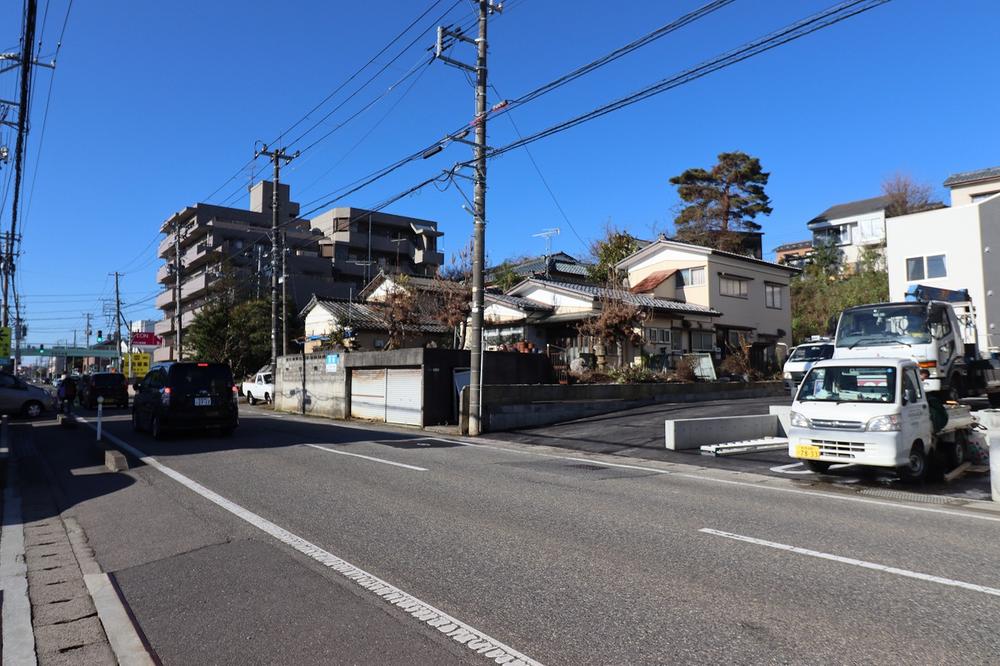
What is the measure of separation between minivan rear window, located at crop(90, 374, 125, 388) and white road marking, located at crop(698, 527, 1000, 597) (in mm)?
33940

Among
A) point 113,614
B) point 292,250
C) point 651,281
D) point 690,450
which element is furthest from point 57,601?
point 292,250

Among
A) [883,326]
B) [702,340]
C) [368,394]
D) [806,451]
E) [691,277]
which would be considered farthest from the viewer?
[691,277]

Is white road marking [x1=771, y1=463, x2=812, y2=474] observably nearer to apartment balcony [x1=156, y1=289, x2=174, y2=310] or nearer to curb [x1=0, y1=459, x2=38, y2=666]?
curb [x1=0, y1=459, x2=38, y2=666]

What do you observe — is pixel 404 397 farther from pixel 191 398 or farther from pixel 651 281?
pixel 651 281

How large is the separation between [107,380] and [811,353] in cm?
3237

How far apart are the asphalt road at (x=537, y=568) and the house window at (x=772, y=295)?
2932 cm

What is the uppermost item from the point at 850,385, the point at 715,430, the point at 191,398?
the point at 850,385

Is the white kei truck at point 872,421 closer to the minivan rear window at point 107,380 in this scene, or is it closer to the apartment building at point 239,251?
the minivan rear window at point 107,380

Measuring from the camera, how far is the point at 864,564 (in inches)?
224

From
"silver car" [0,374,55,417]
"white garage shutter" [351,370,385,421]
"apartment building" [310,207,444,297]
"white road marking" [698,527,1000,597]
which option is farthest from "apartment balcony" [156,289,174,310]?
"white road marking" [698,527,1000,597]

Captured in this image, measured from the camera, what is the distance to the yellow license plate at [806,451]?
10430mm

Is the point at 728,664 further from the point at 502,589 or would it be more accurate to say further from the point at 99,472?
the point at 99,472

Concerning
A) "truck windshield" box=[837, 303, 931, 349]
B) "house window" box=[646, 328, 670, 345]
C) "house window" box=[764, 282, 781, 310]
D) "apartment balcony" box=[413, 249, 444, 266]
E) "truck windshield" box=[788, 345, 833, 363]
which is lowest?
"truck windshield" box=[788, 345, 833, 363]

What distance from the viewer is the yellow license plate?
10.4 metres
